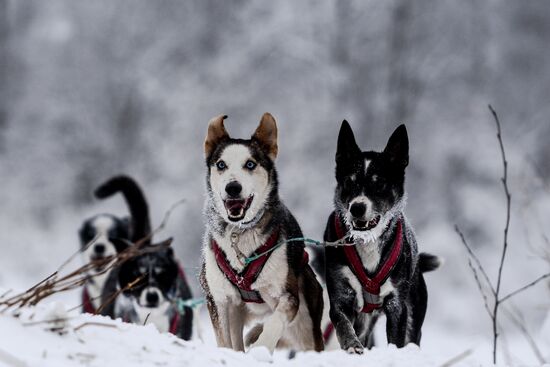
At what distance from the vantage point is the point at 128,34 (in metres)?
19.8

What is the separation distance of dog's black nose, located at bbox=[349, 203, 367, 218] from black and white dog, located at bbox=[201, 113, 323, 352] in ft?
1.45

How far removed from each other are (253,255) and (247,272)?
0.09 meters

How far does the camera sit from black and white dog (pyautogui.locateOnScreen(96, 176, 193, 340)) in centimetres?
524

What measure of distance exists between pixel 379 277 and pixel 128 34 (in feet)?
58.5

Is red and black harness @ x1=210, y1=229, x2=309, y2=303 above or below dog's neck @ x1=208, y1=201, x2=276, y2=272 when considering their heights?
below

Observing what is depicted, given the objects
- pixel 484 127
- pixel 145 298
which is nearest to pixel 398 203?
pixel 145 298

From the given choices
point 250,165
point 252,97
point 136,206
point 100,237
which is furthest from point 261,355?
point 252,97

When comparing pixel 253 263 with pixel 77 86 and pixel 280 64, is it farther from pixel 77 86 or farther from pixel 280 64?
pixel 77 86

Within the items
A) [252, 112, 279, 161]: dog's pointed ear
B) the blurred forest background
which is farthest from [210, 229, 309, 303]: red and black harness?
the blurred forest background

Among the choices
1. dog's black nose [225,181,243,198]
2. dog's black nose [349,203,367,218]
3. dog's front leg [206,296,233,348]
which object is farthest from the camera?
dog's front leg [206,296,233,348]

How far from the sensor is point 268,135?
11.8 ft

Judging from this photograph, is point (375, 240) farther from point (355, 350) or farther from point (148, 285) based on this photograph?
point (148, 285)

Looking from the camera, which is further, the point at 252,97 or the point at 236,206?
the point at 252,97

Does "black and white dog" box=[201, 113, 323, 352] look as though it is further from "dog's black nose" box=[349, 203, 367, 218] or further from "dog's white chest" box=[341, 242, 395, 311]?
"dog's black nose" box=[349, 203, 367, 218]
